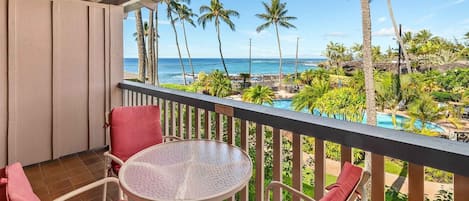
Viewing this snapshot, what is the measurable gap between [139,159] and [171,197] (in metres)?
0.53

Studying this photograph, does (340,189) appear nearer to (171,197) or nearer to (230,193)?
(230,193)

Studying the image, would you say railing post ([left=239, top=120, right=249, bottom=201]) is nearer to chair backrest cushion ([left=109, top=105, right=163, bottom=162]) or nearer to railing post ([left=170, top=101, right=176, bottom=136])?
chair backrest cushion ([left=109, top=105, right=163, bottom=162])

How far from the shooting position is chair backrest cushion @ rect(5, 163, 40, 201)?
71cm

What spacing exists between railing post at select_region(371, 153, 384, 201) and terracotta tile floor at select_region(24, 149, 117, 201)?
2.23 m

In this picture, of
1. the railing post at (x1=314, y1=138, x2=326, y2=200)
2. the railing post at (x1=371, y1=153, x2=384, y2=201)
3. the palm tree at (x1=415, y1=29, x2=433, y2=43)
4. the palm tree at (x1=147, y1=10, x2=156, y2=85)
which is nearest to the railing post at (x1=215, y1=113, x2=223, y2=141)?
the railing post at (x1=314, y1=138, x2=326, y2=200)

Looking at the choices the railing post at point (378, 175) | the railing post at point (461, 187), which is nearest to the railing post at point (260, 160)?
the railing post at point (378, 175)

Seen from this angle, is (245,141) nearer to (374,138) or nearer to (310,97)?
(374,138)

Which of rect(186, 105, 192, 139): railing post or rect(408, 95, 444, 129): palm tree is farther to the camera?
rect(408, 95, 444, 129): palm tree

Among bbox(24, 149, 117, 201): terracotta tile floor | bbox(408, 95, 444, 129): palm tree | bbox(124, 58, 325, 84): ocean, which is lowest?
bbox(408, 95, 444, 129): palm tree

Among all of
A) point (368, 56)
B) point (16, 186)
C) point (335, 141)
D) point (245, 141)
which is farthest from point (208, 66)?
point (16, 186)

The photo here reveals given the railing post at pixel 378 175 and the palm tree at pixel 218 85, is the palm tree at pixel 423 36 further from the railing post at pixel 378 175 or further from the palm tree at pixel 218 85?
the railing post at pixel 378 175

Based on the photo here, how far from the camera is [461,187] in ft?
3.33

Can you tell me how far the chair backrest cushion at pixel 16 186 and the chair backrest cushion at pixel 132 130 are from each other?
132 centimetres

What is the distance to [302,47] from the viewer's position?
29.0m
